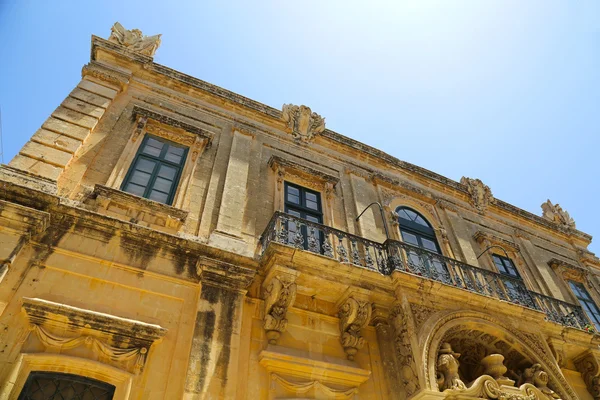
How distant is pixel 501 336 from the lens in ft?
26.5

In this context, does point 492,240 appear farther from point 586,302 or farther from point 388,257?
point 388,257

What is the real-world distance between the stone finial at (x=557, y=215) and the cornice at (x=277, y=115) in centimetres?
61

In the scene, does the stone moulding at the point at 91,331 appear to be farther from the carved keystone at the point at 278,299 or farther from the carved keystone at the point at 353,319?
the carved keystone at the point at 353,319

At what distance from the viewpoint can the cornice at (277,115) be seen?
10547 millimetres

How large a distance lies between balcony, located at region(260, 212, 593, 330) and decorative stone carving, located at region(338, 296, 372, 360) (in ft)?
2.23

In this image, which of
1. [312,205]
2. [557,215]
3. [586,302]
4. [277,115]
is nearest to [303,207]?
[312,205]

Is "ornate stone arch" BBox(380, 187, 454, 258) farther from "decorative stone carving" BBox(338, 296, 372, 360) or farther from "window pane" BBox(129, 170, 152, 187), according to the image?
"window pane" BBox(129, 170, 152, 187)

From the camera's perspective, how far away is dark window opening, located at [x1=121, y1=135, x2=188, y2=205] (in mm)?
8148

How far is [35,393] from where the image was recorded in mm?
5012

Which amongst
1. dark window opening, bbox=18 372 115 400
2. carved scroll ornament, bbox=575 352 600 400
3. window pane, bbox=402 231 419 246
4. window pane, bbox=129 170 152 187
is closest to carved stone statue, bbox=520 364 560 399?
carved scroll ornament, bbox=575 352 600 400

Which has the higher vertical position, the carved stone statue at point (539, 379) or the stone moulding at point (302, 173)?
the stone moulding at point (302, 173)

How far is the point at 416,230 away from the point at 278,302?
583 centimetres

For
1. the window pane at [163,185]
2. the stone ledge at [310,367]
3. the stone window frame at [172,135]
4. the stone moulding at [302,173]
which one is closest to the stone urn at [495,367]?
the stone ledge at [310,367]

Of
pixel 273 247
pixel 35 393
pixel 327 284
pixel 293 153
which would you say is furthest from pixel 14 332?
pixel 293 153
